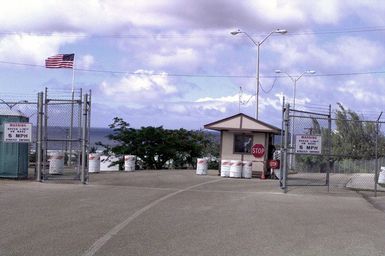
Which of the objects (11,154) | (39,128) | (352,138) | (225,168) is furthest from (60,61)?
(352,138)

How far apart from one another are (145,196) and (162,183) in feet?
15.5

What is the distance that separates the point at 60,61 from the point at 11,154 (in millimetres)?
16954

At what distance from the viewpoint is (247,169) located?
82.8 feet

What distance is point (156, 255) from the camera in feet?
25.9

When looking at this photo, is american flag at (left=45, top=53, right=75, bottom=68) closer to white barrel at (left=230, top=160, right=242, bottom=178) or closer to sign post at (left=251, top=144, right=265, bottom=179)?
sign post at (left=251, top=144, right=265, bottom=179)

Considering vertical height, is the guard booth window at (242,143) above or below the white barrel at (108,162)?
above

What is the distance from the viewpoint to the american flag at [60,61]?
1382 inches

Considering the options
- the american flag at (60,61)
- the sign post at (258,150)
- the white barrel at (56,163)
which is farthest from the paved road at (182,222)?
the american flag at (60,61)

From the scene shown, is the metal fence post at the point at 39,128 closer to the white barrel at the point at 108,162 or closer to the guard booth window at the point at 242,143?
the guard booth window at the point at 242,143

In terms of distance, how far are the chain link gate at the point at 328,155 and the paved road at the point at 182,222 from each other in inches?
56.4

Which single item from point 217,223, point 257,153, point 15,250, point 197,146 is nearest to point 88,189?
point 217,223

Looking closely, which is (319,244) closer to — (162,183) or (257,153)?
(162,183)

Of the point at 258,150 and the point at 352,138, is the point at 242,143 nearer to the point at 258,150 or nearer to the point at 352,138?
the point at 258,150

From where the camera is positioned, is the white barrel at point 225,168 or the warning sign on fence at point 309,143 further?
the white barrel at point 225,168
